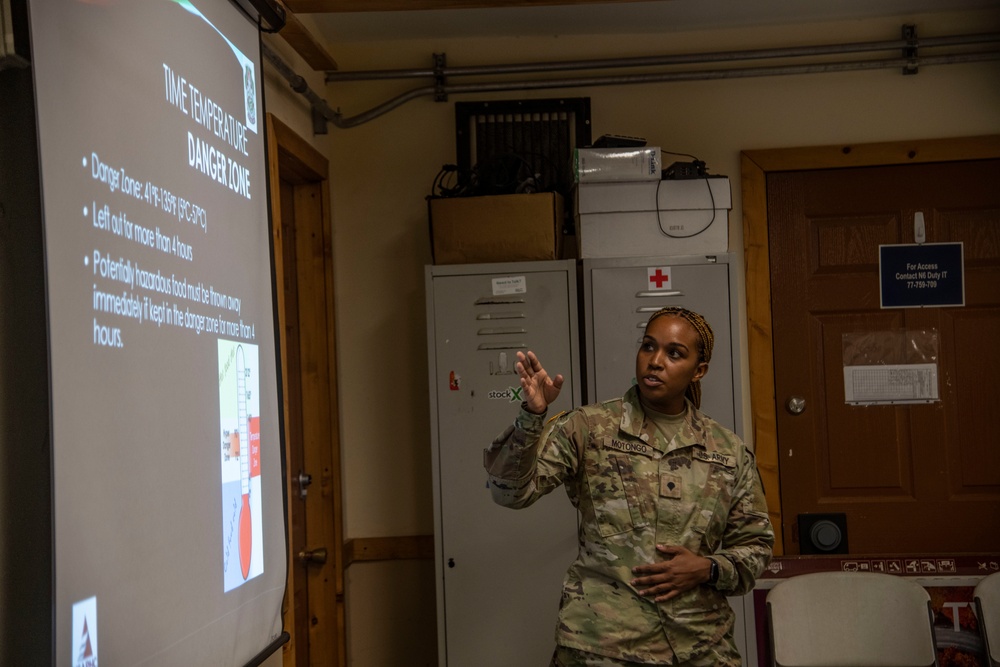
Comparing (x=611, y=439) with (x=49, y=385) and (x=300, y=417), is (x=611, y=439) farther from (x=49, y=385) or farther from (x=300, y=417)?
(x=300, y=417)

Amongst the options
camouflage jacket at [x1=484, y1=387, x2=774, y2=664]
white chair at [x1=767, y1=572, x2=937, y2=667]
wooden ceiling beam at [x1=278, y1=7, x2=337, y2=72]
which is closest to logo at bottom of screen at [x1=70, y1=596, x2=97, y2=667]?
camouflage jacket at [x1=484, y1=387, x2=774, y2=664]

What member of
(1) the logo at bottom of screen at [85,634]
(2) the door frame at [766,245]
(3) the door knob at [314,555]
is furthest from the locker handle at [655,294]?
(1) the logo at bottom of screen at [85,634]

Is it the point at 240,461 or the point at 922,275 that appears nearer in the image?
the point at 240,461

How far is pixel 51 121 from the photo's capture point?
1.24 metres

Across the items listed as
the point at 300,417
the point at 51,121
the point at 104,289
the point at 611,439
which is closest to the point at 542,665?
the point at 300,417

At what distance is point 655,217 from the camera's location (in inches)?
126

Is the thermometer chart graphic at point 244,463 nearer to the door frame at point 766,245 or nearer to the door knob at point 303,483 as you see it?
the door knob at point 303,483

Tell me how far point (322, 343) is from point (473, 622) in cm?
118

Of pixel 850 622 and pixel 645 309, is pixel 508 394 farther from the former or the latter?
pixel 850 622

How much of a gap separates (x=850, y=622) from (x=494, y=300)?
1.53 m

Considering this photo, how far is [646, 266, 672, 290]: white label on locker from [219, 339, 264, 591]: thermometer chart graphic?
153cm

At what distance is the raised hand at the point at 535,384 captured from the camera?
178cm

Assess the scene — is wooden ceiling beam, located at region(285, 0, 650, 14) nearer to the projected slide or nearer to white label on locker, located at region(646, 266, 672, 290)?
the projected slide

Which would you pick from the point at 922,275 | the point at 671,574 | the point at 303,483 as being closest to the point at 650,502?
the point at 671,574
